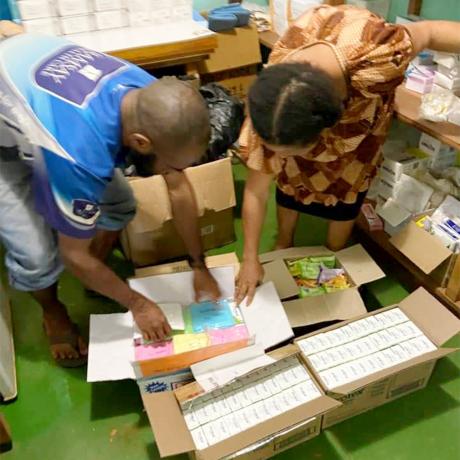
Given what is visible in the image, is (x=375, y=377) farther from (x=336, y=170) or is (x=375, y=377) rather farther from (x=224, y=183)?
(x=224, y=183)

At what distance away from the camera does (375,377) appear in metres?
1.19

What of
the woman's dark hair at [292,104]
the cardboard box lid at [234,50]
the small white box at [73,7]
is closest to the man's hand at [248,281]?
the woman's dark hair at [292,104]

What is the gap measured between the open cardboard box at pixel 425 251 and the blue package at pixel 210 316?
0.57 m

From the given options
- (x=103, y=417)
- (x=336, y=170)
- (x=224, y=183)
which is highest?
(x=336, y=170)

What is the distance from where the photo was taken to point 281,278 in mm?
1482

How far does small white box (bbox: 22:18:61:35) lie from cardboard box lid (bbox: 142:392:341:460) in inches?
56.1

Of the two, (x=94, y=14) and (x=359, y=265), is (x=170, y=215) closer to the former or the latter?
(x=359, y=265)

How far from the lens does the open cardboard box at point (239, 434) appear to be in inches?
42.3

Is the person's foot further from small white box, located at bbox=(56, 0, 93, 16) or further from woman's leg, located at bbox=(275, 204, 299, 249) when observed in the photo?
small white box, located at bbox=(56, 0, 93, 16)

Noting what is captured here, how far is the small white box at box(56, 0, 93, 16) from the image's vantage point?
190 centimetres

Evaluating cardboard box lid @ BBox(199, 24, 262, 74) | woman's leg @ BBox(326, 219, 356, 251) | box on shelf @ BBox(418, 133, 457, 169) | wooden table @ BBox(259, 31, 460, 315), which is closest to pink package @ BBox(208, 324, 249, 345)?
woman's leg @ BBox(326, 219, 356, 251)

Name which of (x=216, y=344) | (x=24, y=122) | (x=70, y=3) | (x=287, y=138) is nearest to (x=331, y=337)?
(x=216, y=344)

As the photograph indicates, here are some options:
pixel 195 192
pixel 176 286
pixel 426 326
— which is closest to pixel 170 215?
pixel 195 192

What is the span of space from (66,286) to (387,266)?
1086mm
